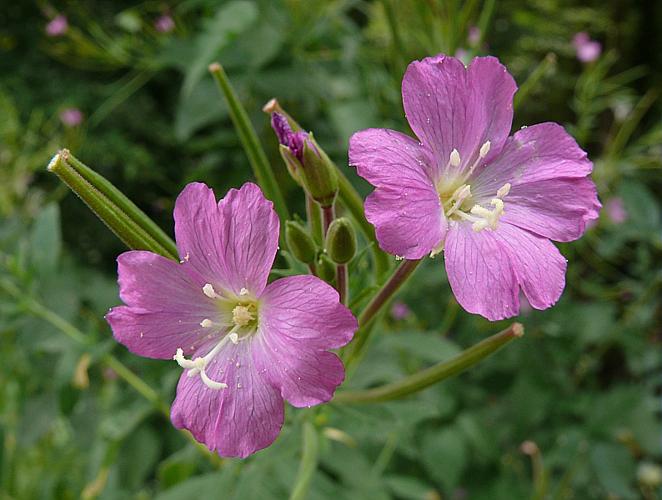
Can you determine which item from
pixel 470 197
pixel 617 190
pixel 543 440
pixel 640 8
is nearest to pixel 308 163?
pixel 470 197

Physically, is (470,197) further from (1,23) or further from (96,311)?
(1,23)

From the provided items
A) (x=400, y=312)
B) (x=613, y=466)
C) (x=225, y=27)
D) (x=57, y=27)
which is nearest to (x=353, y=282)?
(x=225, y=27)

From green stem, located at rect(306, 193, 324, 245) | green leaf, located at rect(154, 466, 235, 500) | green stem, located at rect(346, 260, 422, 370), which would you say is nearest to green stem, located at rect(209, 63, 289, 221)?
green stem, located at rect(306, 193, 324, 245)

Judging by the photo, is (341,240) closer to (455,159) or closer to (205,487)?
(455,159)

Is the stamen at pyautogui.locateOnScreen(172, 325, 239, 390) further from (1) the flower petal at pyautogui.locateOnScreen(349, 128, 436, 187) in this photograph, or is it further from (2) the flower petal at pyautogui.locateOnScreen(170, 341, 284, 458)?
(1) the flower petal at pyautogui.locateOnScreen(349, 128, 436, 187)

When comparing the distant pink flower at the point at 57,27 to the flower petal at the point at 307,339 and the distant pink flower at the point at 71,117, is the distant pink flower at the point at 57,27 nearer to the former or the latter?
the distant pink flower at the point at 71,117

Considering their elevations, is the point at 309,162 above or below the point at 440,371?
above

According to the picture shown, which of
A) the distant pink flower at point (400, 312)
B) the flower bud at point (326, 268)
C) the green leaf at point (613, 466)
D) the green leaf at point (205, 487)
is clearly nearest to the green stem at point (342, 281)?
the flower bud at point (326, 268)
